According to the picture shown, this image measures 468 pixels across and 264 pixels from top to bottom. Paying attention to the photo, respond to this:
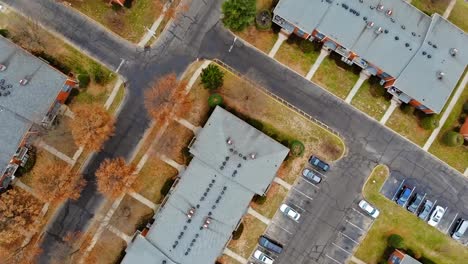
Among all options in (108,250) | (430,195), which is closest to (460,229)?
(430,195)

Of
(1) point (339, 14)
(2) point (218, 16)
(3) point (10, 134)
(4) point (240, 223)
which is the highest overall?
(1) point (339, 14)

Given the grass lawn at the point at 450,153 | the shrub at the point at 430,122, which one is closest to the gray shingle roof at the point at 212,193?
the shrub at the point at 430,122

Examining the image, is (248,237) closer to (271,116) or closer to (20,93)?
(271,116)

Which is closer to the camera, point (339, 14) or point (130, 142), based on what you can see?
point (339, 14)

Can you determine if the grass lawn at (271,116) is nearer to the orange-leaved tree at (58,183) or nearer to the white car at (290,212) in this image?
the white car at (290,212)

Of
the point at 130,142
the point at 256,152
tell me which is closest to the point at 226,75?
the point at 256,152

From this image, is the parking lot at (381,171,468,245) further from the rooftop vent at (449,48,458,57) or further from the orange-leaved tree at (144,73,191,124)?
the orange-leaved tree at (144,73,191,124)

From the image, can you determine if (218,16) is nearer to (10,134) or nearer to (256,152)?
(256,152)
